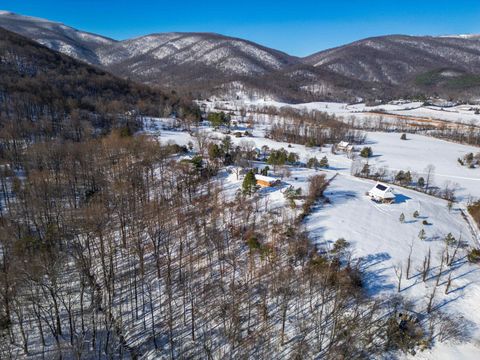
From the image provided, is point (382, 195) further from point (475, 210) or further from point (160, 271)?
point (160, 271)

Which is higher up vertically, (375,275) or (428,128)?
(428,128)

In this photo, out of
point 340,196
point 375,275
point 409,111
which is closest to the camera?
point 375,275

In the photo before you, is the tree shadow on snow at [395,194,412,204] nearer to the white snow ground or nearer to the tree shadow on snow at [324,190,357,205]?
the white snow ground

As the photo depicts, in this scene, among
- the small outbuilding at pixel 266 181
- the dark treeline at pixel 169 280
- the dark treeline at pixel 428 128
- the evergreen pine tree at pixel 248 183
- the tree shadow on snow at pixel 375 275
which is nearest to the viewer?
the dark treeline at pixel 169 280

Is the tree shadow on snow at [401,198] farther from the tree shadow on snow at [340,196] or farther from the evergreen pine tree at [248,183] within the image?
the evergreen pine tree at [248,183]

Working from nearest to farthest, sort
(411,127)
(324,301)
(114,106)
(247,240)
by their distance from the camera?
(324,301) → (247,240) → (114,106) → (411,127)

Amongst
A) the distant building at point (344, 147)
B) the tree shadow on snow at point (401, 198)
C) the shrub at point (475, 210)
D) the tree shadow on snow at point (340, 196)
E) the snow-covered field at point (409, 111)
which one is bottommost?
the shrub at point (475, 210)

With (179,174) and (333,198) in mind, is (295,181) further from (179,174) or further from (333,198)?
(179,174)

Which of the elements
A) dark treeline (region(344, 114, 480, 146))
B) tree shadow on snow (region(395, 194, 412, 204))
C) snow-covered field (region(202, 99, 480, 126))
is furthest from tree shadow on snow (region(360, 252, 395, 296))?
snow-covered field (region(202, 99, 480, 126))

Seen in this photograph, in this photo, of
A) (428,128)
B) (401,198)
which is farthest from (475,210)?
(428,128)

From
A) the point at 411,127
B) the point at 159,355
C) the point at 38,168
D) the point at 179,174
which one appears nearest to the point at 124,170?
the point at 179,174

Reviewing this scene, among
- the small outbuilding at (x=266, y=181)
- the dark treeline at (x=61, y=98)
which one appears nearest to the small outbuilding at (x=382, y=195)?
the small outbuilding at (x=266, y=181)
